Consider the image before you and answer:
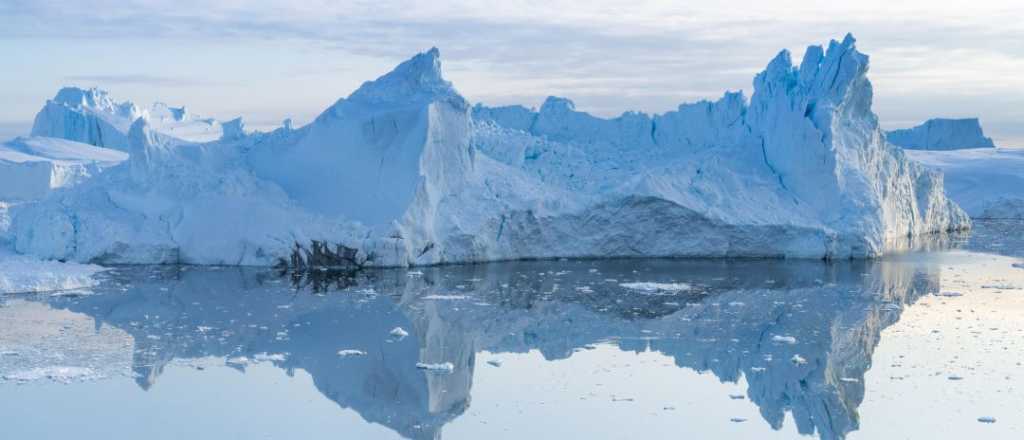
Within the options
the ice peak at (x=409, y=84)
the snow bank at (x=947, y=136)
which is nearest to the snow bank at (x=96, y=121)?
the ice peak at (x=409, y=84)

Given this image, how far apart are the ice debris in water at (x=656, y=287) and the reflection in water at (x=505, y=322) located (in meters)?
0.02

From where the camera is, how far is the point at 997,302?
34.4 feet

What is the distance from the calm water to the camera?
618cm

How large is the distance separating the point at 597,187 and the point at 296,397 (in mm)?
8133

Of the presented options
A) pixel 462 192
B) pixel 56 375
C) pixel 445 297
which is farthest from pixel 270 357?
pixel 462 192

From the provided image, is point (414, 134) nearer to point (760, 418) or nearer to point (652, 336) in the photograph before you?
point (652, 336)

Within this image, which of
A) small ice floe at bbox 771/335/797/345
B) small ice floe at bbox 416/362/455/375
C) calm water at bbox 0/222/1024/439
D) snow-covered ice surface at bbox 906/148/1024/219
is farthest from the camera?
snow-covered ice surface at bbox 906/148/1024/219

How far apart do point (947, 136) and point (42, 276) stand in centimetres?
2982

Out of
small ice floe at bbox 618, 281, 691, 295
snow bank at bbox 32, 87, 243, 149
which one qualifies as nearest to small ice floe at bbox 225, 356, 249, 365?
small ice floe at bbox 618, 281, 691, 295

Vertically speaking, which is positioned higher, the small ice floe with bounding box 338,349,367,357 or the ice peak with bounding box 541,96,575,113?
the ice peak with bounding box 541,96,575,113

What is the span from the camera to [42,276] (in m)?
10.9

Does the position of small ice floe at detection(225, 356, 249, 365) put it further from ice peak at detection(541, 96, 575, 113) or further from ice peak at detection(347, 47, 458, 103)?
ice peak at detection(541, 96, 575, 113)

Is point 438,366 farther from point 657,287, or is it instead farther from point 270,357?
point 657,287

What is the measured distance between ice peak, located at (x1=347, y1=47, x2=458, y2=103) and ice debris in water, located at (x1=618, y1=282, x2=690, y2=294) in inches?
144
